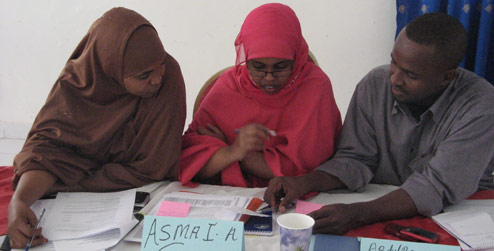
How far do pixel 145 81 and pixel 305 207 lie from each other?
614 millimetres

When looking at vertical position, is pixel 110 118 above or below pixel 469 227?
above

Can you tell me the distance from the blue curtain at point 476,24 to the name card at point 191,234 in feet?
6.04

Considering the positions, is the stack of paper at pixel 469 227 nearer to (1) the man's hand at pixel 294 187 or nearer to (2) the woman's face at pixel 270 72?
(1) the man's hand at pixel 294 187

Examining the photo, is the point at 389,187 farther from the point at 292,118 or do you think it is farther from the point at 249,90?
the point at 249,90

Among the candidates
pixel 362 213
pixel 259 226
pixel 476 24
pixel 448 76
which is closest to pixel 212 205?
pixel 259 226

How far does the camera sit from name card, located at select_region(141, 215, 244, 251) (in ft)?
2.88

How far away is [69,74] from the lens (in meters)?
1.38

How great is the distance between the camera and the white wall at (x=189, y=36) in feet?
8.54

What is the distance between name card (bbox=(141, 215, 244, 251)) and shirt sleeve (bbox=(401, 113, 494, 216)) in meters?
0.56

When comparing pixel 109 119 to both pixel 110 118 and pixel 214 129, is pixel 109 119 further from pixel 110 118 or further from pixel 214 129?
pixel 214 129

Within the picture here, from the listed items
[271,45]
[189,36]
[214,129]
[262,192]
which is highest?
[271,45]

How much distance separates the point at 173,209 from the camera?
116 centimetres

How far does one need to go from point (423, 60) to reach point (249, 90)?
584 mm

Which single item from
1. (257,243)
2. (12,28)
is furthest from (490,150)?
(12,28)
